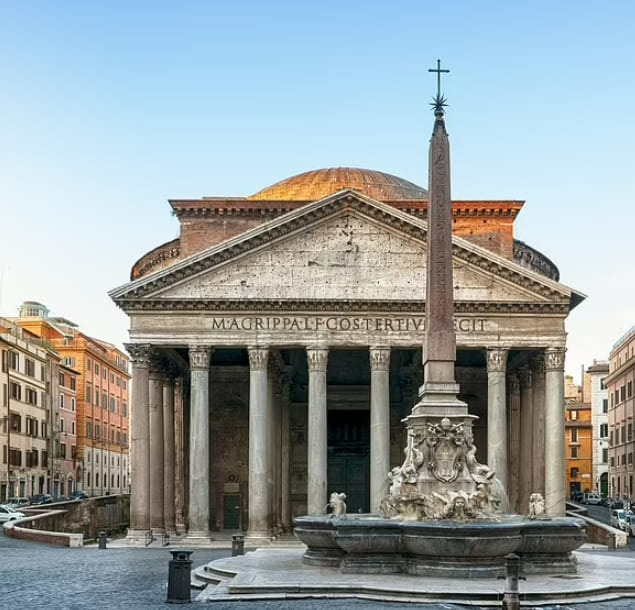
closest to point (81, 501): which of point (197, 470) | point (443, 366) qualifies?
point (197, 470)

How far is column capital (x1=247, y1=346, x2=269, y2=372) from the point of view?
135 feet

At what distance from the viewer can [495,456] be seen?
133 ft

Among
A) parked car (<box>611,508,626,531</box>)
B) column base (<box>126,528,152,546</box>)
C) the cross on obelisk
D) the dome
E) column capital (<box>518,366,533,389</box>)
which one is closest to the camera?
the cross on obelisk

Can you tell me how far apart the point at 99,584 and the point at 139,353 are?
18.1m

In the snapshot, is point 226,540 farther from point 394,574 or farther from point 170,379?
point 394,574

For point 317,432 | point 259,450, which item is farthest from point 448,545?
point 259,450

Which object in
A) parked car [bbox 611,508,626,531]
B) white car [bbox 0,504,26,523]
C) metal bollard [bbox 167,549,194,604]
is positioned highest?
metal bollard [bbox 167,549,194,604]

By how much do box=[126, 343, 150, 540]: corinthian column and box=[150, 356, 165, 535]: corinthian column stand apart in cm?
119

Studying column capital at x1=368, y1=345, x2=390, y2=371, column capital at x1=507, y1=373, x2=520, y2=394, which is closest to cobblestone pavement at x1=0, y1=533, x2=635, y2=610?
column capital at x1=368, y1=345, x2=390, y2=371

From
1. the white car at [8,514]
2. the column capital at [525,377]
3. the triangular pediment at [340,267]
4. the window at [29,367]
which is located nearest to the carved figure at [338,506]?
the triangular pediment at [340,267]

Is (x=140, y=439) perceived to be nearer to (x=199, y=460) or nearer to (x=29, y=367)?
(x=199, y=460)

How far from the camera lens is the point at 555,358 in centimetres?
4150

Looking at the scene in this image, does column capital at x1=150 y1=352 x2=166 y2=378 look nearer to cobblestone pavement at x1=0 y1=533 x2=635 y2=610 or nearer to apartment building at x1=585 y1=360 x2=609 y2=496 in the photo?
cobblestone pavement at x1=0 y1=533 x2=635 y2=610

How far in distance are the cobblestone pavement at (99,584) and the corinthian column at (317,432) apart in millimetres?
5377
